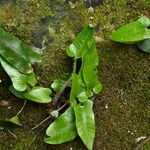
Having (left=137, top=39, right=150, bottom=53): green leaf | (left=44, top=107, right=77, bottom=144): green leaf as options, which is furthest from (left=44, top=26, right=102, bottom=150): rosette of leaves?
(left=137, top=39, right=150, bottom=53): green leaf

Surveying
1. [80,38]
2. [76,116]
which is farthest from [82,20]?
[76,116]

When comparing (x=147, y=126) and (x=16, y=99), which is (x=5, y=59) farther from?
(x=147, y=126)

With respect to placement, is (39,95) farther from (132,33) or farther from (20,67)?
(132,33)

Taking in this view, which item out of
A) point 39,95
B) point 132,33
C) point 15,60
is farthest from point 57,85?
point 132,33

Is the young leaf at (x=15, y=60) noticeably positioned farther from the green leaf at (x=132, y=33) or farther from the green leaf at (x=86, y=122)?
the green leaf at (x=132, y=33)

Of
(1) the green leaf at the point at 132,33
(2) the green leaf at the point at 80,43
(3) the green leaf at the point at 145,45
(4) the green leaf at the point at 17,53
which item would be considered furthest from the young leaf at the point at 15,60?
(3) the green leaf at the point at 145,45

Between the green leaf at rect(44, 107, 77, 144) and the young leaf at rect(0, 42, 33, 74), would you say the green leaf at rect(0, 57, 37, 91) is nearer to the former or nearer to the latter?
the young leaf at rect(0, 42, 33, 74)

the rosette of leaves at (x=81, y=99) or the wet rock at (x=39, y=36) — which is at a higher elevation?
the wet rock at (x=39, y=36)
